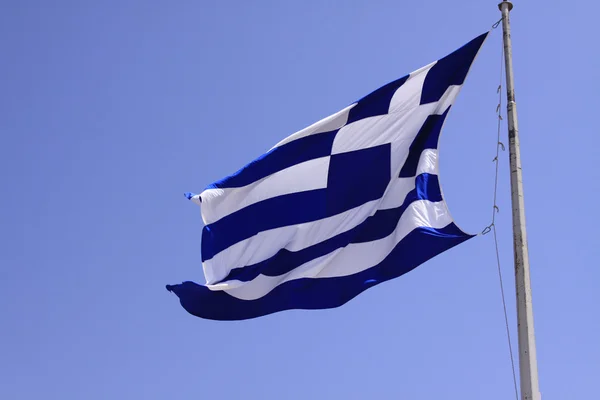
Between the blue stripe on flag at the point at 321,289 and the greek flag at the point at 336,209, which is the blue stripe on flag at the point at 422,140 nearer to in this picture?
the greek flag at the point at 336,209

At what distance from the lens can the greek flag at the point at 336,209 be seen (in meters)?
15.4

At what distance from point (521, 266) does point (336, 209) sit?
15.9 feet

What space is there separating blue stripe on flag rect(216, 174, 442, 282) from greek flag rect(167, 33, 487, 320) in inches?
0.7

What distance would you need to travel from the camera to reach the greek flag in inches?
608

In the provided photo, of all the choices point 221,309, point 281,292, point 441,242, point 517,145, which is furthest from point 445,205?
point 221,309

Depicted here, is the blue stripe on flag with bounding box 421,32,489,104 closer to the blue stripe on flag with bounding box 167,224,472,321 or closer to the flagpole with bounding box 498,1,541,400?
the flagpole with bounding box 498,1,541,400

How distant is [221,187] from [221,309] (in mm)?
2546

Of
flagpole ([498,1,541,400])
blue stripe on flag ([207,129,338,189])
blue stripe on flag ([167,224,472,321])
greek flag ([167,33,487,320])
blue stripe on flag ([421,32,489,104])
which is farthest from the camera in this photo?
blue stripe on flag ([207,129,338,189])

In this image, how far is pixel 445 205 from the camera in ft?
49.1

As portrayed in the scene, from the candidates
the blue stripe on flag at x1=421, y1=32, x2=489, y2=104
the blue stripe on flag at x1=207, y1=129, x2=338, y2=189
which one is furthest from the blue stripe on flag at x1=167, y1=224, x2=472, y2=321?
the blue stripe on flag at x1=421, y1=32, x2=489, y2=104

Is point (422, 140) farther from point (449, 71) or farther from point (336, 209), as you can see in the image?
point (336, 209)

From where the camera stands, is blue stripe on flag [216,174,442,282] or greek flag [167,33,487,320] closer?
blue stripe on flag [216,174,442,282]

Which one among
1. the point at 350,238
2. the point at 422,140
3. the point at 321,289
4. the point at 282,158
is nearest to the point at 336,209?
the point at 350,238

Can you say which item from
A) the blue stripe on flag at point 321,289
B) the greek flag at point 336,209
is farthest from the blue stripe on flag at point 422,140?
the blue stripe on flag at point 321,289
